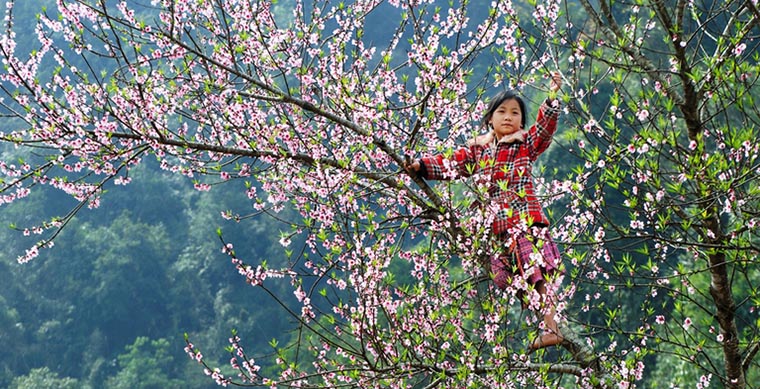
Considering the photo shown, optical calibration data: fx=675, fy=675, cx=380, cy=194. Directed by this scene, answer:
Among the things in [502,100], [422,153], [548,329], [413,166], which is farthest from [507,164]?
[548,329]

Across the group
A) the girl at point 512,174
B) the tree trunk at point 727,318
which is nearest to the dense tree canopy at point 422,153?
the tree trunk at point 727,318

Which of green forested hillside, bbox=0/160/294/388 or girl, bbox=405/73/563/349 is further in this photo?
green forested hillside, bbox=0/160/294/388

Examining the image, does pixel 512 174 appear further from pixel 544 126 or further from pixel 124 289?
pixel 124 289

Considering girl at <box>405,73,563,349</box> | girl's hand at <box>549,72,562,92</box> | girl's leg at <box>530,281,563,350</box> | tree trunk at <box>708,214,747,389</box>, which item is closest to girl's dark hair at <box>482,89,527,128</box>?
girl at <box>405,73,563,349</box>

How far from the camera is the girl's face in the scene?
13.8ft

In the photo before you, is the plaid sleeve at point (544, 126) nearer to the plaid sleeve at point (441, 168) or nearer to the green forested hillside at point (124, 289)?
A: the plaid sleeve at point (441, 168)

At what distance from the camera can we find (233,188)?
168 feet

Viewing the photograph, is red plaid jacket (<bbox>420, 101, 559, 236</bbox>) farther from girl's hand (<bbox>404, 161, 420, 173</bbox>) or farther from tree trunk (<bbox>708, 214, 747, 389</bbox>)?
tree trunk (<bbox>708, 214, 747, 389</bbox>)

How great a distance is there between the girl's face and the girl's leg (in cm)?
104

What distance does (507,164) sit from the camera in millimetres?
4039

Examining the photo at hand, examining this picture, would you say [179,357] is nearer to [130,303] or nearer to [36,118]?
[130,303]

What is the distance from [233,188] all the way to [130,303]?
11.0m

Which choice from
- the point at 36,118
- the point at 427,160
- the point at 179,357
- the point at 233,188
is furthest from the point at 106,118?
the point at 233,188

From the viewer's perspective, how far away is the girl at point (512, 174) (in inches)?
140
